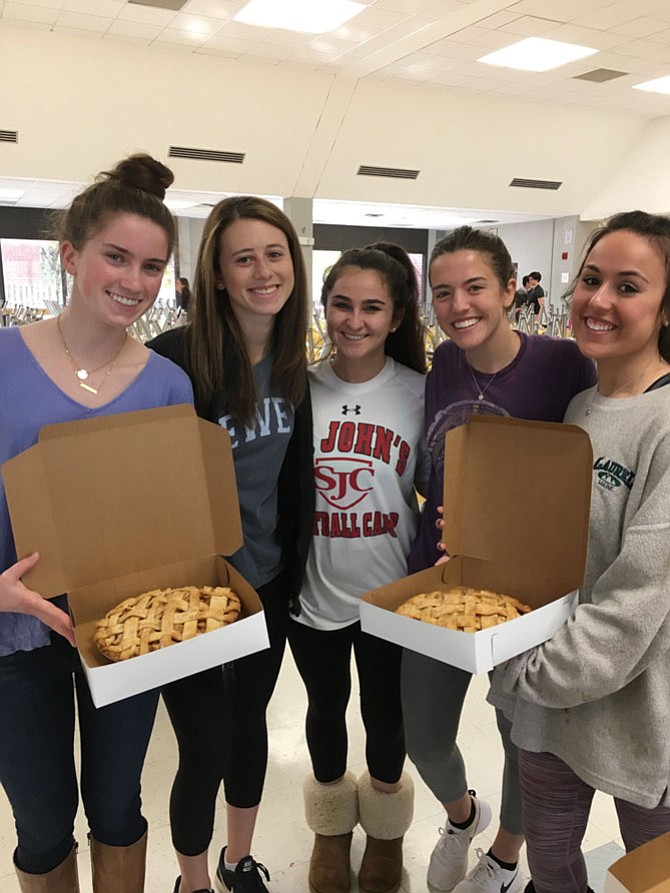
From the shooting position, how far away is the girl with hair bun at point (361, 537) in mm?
1526

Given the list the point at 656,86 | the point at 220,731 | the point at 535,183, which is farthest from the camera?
Answer: the point at 535,183

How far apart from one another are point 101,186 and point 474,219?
37.6ft

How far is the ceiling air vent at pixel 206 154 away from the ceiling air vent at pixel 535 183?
4033 mm

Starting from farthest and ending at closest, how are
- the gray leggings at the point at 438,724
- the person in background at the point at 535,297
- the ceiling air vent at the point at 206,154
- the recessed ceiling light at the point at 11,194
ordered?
the recessed ceiling light at the point at 11,194 → the ceiling air vent at the point at 206,154 → the person in background at the point at 535,297 → the gray leggings at the point at 438,724

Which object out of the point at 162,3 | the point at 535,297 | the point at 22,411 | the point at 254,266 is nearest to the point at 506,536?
the point at 254,266

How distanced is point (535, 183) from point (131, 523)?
9950 millimetres

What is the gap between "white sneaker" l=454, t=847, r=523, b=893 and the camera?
62.6 inches

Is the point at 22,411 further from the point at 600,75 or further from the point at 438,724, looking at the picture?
the point at 600,75

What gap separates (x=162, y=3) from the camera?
5008mm

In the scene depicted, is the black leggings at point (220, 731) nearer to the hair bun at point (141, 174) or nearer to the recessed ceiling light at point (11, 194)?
the hair bun at point (141, 174)

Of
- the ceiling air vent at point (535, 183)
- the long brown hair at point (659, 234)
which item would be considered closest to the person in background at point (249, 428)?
the long brown hair at point (659, 234)

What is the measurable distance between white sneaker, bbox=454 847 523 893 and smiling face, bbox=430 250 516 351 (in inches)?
45.9

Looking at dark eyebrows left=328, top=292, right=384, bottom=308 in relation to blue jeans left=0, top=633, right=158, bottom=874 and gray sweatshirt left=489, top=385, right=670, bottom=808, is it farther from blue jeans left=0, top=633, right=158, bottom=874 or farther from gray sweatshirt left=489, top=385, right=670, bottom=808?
blue jeans left=0, top=633, right=158, bottom=874

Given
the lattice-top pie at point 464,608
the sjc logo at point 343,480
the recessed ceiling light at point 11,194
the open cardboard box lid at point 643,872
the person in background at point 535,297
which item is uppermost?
the recessed ceiling light at point 11,194
